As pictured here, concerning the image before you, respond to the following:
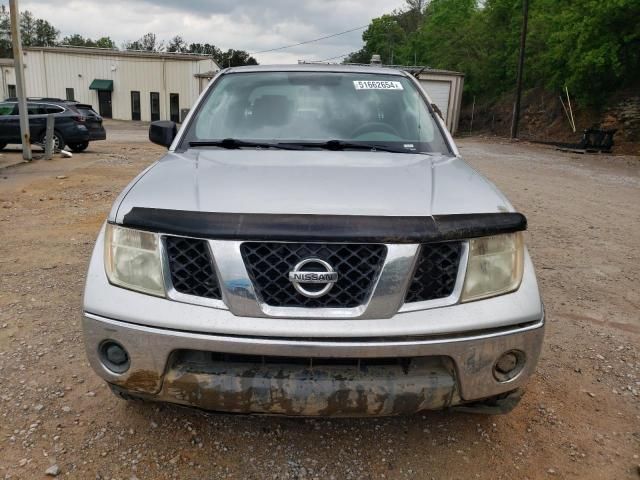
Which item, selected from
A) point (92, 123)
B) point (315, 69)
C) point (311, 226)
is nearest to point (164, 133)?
point (315, 69)

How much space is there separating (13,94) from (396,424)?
47594 mm

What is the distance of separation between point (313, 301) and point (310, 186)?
520mm

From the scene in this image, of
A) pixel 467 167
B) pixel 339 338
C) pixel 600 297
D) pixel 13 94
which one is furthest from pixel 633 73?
pixel 13 94

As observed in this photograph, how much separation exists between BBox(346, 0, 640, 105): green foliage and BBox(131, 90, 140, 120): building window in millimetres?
23126

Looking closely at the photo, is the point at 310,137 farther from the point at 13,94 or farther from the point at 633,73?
the point at 13,94

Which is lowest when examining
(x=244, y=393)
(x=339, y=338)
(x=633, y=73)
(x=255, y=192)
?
(x=244, y=393)

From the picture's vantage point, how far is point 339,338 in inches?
72.3

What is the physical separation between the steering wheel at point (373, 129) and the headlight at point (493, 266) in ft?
4.35

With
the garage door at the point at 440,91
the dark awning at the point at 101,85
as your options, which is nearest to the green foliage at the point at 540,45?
the garage door at the point at 440,91

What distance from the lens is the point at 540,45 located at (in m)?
28.4

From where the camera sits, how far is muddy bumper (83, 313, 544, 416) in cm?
184

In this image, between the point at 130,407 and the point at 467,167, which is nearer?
the point at 130,407

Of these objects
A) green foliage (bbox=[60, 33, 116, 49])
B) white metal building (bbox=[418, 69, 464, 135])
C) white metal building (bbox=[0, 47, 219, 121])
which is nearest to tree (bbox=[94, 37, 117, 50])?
green foliage (bbox=[60, 33, 116, 49])

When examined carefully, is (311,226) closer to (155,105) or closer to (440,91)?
(440,91)
